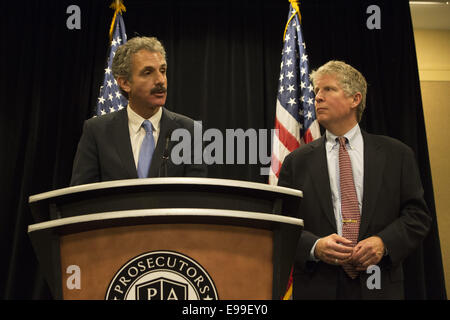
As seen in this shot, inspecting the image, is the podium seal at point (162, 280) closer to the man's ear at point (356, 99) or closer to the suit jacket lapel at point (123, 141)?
the suit jacket lapel at point (123, 141)

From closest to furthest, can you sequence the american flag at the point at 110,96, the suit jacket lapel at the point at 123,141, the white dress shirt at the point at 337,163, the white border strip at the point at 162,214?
1. the white border strip at the point at 162,214
2. the suit jacket lapel at the point at 123,141
3. the white dress shirt at the point at 337,163
4. the american flag at the point at 110,96

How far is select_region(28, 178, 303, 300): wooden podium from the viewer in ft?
3.56

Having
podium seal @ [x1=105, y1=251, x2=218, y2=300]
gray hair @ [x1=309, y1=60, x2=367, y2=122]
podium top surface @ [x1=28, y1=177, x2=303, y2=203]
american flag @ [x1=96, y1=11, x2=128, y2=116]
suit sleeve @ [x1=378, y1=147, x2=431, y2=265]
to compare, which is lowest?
podium seal @ [x1=105, y1=251, x2=218, y2=300]

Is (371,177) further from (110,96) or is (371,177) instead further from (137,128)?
(110,96)

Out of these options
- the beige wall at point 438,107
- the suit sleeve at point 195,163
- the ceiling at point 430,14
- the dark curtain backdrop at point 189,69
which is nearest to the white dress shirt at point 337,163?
the suit sleeve at point 195,163

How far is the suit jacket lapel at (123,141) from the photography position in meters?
1.84

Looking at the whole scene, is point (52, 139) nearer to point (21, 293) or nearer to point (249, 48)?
point (21, 293)

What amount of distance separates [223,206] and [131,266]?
0.23m

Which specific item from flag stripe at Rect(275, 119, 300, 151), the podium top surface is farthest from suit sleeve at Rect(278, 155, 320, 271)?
flag stripe at Rect(275, 119, 300, 151)

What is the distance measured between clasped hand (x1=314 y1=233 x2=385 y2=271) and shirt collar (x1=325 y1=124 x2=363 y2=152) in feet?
1.79

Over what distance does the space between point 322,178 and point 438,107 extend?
3.01m

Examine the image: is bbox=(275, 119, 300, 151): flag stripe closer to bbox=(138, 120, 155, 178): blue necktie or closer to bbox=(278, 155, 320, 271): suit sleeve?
bbox=(278, 155, 320, 271): suit sleeve

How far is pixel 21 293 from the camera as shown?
4188 mm

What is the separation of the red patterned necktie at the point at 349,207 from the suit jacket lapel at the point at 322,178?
0.06 meters
